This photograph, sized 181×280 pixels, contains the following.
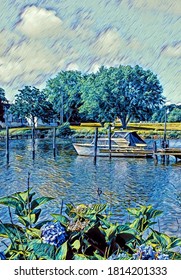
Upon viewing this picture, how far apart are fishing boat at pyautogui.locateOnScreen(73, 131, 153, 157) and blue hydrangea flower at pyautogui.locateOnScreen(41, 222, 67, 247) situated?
1.62 feet

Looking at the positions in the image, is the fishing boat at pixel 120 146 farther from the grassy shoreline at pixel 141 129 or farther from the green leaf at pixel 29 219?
the green leaf at pixel 29 219

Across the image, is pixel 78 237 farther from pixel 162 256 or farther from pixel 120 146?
pixel 120 146

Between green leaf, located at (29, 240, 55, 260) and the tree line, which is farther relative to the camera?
the tree line

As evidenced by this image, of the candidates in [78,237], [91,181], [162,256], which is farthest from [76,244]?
[91,181]

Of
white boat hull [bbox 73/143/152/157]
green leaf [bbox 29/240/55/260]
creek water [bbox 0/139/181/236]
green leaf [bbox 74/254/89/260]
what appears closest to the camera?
green leaf [bbox 29/240/55/260]

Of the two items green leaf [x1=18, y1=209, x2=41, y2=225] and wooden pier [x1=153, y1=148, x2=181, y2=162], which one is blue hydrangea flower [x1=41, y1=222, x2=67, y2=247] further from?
wooden pier [x1=153, y1=148, x2=181, y2=162]

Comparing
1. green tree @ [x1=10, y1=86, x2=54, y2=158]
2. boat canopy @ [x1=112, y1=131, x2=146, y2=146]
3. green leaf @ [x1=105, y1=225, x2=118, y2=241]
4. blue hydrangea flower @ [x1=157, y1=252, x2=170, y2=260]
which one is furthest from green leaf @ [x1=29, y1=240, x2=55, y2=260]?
boat canopy @ [x1=112, y1=131, x2=146, y2=146]

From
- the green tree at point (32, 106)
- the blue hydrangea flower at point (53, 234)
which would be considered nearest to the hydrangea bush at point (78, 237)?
the blue hydrangea flower at point (53, 234)

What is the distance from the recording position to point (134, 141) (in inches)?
69.6

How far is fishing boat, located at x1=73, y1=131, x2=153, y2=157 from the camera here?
1678 mm

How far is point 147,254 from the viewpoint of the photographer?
1231 mm

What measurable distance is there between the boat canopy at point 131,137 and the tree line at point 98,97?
0.14 ft

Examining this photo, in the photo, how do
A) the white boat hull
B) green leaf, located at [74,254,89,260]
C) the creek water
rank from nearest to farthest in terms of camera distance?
green leaf, located at [74,254,89,260], the creek water, the white boat hull
